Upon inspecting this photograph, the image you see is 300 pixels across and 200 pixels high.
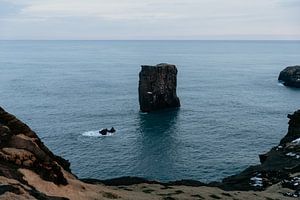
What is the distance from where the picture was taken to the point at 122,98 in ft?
594

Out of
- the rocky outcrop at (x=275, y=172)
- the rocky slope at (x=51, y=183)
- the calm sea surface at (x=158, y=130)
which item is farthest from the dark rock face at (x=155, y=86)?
the rocky slope at (x=51, y=183)

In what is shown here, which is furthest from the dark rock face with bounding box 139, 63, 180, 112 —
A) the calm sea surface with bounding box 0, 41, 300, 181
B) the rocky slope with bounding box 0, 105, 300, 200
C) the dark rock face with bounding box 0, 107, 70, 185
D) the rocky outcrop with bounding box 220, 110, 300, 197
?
the dark rock face with bounding box 0, 107, 70, 185

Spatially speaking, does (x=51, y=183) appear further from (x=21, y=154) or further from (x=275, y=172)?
(x=275, y=172)

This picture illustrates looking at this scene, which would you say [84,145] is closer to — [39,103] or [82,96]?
[39,103]

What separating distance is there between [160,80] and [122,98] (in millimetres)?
29404

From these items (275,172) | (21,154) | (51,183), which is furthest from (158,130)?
(51,183)

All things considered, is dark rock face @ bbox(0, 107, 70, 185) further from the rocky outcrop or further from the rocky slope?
the rocky outcrop

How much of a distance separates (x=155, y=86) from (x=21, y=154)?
117995mm

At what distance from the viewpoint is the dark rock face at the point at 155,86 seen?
155750mm

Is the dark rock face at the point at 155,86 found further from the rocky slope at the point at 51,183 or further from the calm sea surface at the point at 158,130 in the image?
the rocky slope at the point at 51,183

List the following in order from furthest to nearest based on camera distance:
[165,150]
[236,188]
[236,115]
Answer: [236,115] < [165,150] < [236,188]

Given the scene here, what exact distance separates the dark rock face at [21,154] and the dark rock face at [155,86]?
11119 centimetres

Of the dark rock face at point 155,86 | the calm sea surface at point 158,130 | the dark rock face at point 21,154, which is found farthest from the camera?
the dark rock face at point 155,86

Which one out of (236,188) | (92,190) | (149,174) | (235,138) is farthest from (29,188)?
(235,138)
